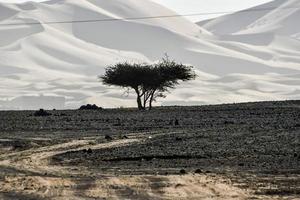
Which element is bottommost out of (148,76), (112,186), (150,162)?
(112,186)

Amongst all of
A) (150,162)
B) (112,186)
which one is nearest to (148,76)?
(150,162)

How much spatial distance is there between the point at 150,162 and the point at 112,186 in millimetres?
7940

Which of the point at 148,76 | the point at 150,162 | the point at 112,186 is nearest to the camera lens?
the point at 112,186

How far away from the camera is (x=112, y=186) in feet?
57.3

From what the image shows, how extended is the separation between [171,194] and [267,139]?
58.8ft

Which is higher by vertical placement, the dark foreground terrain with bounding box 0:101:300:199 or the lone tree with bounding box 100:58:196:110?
the lone tree with bounding box 100:58:196:110

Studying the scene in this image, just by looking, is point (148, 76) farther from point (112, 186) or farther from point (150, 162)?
point (112, 186)

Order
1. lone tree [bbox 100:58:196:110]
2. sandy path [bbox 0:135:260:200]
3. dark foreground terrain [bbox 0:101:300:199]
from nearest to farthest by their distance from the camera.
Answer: sandy path [bbox 0:135:260:200] < dark foreground terrain [bbox 0:101:300:199] < lone tree [bbox 100:58:196:110]

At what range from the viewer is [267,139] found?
33.4 metres

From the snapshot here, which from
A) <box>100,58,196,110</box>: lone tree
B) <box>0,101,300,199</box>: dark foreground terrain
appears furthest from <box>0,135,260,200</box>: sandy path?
<box>100,58,196,110</box>: lone tree

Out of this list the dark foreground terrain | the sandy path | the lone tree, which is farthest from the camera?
the lone tree

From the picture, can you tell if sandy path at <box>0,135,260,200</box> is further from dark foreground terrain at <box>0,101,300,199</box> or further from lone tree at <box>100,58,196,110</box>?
lone tree at <box>100,58,196,110</box>

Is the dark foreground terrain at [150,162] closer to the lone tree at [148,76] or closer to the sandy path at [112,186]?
the sandy path at [112,186]

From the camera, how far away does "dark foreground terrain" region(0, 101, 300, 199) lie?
16.7 m
